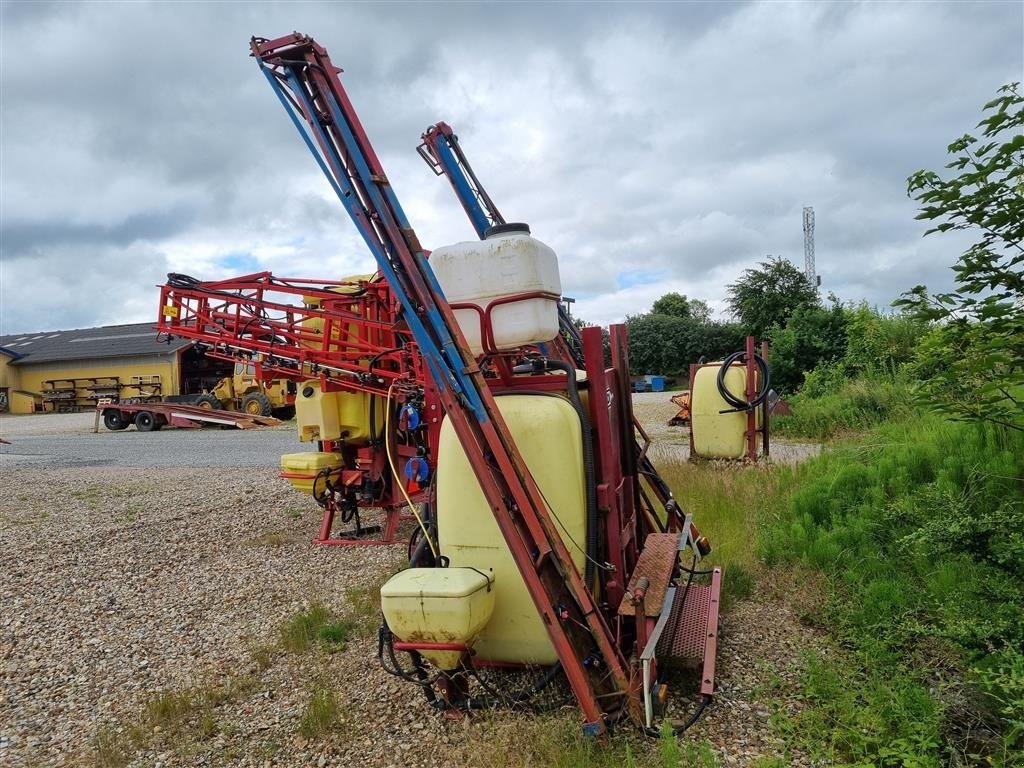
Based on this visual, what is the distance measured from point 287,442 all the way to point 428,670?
15316 millimetres

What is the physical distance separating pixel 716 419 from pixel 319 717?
7412mm

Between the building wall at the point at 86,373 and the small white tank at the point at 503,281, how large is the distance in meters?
33.6

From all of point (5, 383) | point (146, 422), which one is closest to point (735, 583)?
point (146, 422)

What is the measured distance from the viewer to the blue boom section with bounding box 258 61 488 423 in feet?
10.1

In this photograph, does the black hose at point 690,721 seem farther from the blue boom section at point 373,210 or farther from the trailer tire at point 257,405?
the trailer tire at point 257,405

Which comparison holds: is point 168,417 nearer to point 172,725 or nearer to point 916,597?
point 172,725

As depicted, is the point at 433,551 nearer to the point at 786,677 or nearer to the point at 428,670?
the point at 428,670

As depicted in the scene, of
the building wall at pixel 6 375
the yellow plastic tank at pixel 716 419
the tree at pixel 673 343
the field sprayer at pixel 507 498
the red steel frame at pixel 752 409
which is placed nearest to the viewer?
the field sprayer at pixel 507 498

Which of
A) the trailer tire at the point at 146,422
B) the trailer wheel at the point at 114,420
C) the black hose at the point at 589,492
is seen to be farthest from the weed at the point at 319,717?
the trailer wheel at the point at 114,420

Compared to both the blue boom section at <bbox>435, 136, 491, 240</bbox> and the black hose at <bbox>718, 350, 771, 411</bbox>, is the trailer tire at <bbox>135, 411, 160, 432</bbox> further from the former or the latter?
the blue boom section at <bbox>435, 136, 491, 240</bbox>

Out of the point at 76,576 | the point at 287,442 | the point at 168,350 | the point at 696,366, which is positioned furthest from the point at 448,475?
the point at 168,350

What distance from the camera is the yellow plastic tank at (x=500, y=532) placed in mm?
3246

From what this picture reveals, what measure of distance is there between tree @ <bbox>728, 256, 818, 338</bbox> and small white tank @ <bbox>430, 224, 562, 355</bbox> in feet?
99.6

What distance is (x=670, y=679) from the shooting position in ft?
11.6
